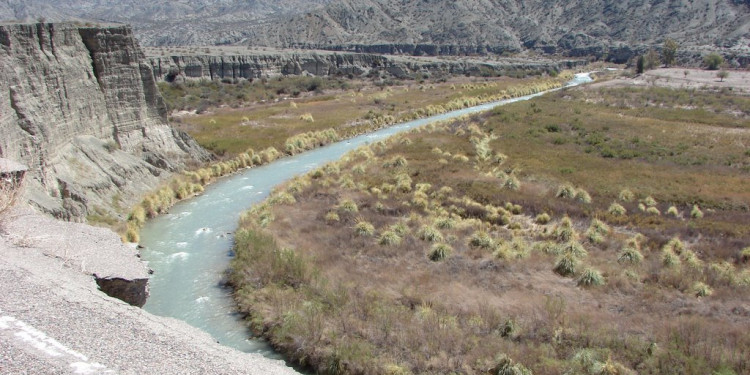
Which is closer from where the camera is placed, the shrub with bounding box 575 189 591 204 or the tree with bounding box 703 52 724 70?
the shrub with bounding box 575 189 591 204

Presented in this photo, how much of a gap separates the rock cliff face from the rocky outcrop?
131ft

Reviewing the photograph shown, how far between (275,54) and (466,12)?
10008cm

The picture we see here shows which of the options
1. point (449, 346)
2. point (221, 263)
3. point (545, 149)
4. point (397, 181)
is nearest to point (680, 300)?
point (449, 346)

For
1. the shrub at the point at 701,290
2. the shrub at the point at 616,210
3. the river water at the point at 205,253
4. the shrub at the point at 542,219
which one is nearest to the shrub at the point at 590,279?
the shrub at the point at 701,290

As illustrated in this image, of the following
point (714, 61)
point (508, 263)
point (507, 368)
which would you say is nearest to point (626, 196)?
point (508, 263)

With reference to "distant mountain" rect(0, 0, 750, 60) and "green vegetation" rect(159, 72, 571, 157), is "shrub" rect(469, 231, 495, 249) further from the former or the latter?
"distant mountain" rect(0, 0, 750, 60)

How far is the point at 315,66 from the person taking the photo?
342ft

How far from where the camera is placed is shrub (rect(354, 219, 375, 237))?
2419 centimetres

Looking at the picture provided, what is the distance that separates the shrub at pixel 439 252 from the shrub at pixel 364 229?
3.31 metres

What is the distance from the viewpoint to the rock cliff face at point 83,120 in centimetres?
2386

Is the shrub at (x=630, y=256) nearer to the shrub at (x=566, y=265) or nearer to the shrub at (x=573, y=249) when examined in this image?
the shrub at (x=573, y=249)

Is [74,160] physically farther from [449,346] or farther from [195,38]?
[195,38]

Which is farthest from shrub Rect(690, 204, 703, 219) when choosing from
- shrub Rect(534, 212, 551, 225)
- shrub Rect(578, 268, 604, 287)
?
shrub Rect(578, 268, 604, 287)

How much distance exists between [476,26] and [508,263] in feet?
535
